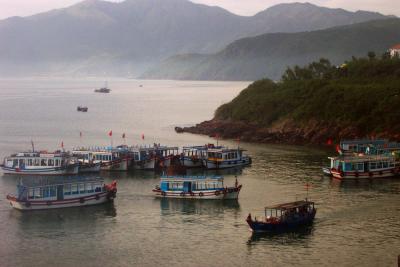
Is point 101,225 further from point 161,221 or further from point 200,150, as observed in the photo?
point 200,150

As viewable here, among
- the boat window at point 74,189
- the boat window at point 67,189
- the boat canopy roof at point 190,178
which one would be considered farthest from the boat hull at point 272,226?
the boat window at point 67,189

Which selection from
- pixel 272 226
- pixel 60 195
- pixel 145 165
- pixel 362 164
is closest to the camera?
pixel 272 226

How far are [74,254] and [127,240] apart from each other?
12.5ft

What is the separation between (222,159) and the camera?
223ft

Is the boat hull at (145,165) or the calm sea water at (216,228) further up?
the boat hull at (145,165)

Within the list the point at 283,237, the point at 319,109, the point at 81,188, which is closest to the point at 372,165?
the point at 283,237

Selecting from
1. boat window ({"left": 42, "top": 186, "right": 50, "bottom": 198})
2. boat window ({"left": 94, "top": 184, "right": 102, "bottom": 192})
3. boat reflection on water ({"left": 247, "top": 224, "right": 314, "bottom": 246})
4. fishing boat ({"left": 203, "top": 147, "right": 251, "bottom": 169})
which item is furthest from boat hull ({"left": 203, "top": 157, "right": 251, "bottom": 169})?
boat reflection on water ({"left": 247, "top": 224, "right": 314, "bottom": 246})

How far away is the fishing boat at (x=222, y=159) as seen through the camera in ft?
222

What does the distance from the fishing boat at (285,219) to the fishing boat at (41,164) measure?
25669mm

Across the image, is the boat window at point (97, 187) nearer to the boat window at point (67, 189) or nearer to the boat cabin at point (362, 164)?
the boat window at point (67, 189)

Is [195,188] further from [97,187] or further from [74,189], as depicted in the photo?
[74,189]

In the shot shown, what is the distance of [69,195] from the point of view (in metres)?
50.5

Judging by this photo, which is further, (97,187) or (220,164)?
(220,164)

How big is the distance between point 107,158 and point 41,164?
21.7ft
